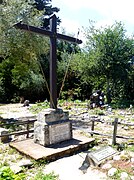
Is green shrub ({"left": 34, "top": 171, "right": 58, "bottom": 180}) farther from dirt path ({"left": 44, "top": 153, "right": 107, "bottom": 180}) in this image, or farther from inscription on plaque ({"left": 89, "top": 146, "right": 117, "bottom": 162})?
inscription on plaque ({"left": 89, "top": 146, "right": 117, "bottom": 162})

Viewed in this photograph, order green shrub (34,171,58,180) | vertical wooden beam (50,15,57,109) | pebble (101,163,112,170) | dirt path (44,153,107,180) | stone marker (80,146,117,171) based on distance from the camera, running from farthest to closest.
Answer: vertical wooden beam (50,15,57,109) → stone marker (80,146,117,171) → pebble (101,163,112,170) → dirt path (44,153,107,180) → green shrub (34,171,58,180)

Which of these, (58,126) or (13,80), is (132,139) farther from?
(13,80)

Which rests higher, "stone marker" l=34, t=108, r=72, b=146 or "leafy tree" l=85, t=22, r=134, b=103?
"leafy tree" l=85, t=22, r=134, b=103

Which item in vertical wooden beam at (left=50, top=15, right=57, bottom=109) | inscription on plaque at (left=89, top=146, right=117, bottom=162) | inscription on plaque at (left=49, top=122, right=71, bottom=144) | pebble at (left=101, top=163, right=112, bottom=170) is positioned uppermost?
vertical wooden beam at (left=50, top=15, right=57, bottom=109)

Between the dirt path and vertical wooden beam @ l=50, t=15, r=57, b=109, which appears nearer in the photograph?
the dirt path

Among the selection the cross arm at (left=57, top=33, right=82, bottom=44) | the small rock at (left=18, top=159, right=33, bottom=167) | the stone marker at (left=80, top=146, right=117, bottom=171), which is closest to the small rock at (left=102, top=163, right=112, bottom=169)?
the stone marker at (left=80, top=146, right=117, bottom=171)

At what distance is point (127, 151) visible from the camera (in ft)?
23.1

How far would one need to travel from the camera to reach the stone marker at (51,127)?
7.52 m

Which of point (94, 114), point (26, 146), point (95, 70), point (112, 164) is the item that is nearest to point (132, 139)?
point (112, 164)

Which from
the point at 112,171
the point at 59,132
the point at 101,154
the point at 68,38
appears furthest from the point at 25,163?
the point at 68,38

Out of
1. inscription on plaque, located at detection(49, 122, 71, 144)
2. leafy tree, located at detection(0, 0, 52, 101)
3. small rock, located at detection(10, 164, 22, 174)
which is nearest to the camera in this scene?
small rock, located at detection(10, 164, 22, 174)

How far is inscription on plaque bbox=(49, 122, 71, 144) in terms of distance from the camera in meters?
7.62

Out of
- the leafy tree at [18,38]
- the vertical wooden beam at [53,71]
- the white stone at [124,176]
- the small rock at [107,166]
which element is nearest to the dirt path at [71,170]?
the small rock at [107,166]

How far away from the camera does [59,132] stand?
780 centimetres
